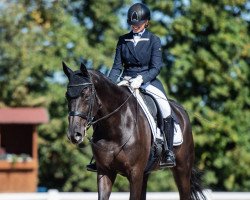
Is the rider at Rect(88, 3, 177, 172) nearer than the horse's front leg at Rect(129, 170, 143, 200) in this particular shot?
No

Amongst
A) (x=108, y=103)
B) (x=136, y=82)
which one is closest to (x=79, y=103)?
(x=108, y=103)

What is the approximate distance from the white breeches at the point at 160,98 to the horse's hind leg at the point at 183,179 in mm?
1130

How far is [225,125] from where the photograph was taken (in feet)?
76.1

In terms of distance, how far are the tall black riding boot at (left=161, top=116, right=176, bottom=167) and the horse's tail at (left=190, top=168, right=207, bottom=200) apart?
132 cm

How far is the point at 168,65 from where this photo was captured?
78.9 feet

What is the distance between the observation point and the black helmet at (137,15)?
8861 millimetres

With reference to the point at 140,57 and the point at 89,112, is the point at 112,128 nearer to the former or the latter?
the point at 89,112

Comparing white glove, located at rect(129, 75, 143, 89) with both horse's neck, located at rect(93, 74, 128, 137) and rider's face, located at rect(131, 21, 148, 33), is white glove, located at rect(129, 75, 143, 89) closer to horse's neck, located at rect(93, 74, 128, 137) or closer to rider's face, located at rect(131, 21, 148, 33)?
horse's neck, located at rect(93, 74, 128, 137)

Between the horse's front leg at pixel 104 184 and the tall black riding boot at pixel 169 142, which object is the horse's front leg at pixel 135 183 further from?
the tall black riding boot at pixel 169 142

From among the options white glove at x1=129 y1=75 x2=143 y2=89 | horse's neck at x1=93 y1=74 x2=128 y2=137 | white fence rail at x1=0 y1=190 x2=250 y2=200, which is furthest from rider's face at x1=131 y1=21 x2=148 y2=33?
white fence rail at x1=0 y1=190 x2=250 y2=200

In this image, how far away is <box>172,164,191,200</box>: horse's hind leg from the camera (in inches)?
401

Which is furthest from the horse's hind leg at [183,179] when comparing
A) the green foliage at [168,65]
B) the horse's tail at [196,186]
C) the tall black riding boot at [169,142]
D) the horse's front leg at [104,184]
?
the green foliage at [168,65]

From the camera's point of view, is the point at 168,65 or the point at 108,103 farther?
the point at 168,65

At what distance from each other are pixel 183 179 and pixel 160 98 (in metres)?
1.52
